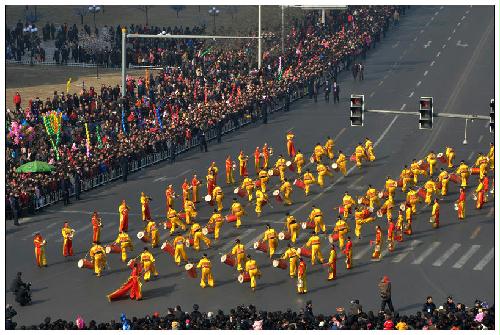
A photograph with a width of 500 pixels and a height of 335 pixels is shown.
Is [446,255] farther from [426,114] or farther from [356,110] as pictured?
[356,110]

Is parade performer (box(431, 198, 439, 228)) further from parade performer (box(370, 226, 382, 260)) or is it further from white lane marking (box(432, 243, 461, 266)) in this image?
parade performer (box(370, 226, 382, 260))

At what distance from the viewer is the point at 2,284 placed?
5753cm

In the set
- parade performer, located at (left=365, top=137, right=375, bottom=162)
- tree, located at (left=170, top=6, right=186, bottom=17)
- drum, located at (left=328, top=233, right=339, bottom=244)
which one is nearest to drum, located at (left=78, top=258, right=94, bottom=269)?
drum, located at (left=328, top=233, right=339, bottom=244)

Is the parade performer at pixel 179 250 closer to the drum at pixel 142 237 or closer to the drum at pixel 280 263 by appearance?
the drum at pixel 142 237

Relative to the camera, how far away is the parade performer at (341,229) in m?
68.2

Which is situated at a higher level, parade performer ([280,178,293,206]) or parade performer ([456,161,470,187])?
parade performer ([456,161,470,187])

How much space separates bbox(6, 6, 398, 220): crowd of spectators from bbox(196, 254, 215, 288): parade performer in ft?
44.5

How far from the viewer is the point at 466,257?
67.4 meters

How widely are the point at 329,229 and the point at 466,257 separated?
6.85 meters

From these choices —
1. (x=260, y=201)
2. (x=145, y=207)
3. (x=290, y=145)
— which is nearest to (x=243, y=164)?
(x=290, y=145)

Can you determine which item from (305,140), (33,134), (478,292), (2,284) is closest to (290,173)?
(305,140)

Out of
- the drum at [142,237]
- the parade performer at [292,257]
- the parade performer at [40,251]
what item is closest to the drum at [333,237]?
the parade performer at [292,257]

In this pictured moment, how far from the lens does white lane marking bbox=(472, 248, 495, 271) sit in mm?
65938

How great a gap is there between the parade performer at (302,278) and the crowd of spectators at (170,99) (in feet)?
55.1
